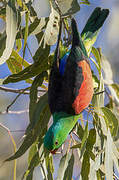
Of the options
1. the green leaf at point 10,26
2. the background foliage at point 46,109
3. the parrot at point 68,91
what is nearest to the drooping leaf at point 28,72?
the background foliage at point 46,109

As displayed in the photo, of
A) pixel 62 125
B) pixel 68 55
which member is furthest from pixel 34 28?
pixel 62 125

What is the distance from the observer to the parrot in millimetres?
1838

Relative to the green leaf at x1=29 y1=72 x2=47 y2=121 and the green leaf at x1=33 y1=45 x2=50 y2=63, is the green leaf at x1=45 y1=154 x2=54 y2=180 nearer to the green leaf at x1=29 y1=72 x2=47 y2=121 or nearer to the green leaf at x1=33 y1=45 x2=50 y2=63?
the green leaf at x1=29 y1=72 x2=47 y2=121

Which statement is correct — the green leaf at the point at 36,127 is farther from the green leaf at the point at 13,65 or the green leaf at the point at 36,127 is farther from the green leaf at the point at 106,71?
the green leaf at the point at 106,71

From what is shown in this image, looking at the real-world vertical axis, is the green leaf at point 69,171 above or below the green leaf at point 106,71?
below

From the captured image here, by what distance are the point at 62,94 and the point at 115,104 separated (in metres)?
0.74

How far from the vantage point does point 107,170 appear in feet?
5.84

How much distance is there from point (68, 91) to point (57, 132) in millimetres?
Result: 252

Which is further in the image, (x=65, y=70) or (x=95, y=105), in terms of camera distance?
(x=95, y=105)

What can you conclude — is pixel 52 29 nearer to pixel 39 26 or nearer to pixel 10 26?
pixel 39 26

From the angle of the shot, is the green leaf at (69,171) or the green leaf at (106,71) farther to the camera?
the green leaf at (106,71)

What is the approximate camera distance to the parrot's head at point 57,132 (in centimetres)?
190

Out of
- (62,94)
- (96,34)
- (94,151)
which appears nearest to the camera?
(62,94)

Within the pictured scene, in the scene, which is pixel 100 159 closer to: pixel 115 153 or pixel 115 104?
pixel 115 153
